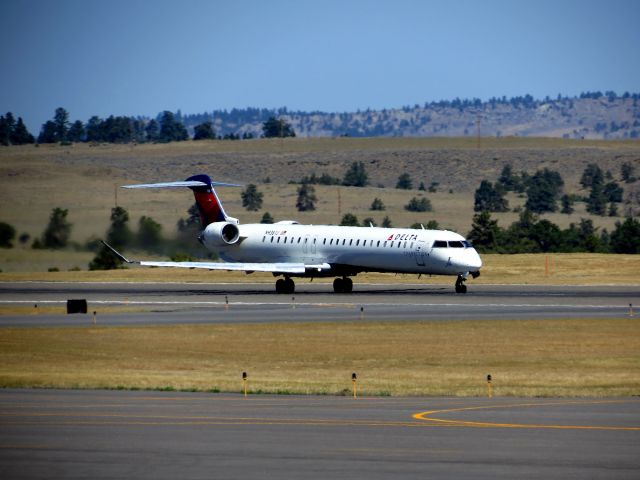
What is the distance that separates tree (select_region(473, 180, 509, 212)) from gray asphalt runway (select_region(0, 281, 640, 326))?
85399 mm

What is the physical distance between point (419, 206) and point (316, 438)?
13718cm

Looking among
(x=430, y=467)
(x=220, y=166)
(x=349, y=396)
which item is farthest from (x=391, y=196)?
(x=430, y=467)

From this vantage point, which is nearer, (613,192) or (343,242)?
(343,242)

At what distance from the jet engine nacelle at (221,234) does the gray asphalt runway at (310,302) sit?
260cm

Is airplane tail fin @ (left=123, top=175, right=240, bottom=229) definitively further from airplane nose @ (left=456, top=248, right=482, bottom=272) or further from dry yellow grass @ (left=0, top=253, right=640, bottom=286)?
airplane nose @ (left=456, top=248, right=482, bottom=272)

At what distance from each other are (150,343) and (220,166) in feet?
507

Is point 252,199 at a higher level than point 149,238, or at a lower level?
lower

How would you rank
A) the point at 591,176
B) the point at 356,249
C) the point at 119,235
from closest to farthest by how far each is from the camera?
the point at 356,249 → the point at 119,235 → the point at 591,176

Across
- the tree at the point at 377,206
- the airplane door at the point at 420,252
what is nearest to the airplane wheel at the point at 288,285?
the airplane door at the point at 420,252

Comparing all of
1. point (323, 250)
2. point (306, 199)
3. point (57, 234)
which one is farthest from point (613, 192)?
point (323, 250)

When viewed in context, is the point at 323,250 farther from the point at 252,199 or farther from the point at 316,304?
the point at 252,199

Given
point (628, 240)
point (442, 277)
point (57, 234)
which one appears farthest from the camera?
point (628, 240)

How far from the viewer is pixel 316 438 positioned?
22906mm

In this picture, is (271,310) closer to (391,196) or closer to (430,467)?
(430,467)
